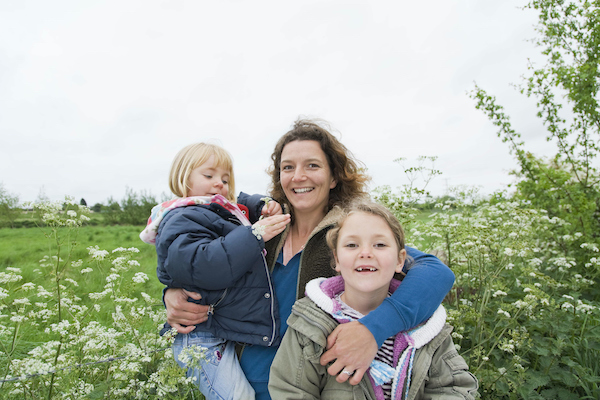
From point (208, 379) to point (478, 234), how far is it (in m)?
2.52

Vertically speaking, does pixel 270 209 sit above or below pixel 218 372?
above

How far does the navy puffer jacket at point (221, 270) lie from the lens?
2.19m

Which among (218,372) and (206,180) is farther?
(206,180)

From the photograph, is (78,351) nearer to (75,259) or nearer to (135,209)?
(75,259)

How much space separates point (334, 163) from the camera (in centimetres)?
308

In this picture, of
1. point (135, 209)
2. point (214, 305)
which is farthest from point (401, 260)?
point (135, 209)

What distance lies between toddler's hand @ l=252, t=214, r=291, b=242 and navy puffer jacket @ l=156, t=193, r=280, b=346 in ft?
0.20

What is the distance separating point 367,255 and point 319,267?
73 cm

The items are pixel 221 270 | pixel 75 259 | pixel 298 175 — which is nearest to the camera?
pixel 221 270

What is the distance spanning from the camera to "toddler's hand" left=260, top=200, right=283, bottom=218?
2900mm

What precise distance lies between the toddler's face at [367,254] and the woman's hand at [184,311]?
98cm

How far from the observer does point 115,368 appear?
7.54 feet

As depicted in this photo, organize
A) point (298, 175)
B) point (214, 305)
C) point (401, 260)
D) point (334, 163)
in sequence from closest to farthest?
1. point (401, 260)
2. point (214, 305)
3. point (298, 175)
4. point (334, 163)

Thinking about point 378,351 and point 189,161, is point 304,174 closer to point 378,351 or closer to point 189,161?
point 189,161
